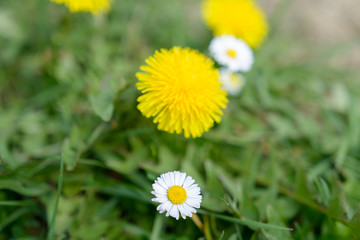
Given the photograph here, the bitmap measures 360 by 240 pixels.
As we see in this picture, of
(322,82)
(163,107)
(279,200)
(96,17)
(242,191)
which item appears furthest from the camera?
(322,82)

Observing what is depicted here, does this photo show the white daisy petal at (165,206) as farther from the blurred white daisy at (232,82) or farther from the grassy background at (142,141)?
the blurred white daisy at (232,82)

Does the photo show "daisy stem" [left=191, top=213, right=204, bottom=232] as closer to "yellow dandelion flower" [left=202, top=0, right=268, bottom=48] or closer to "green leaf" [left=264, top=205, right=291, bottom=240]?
"green leaf" [left=264, top=205, right=291, bottom=240]

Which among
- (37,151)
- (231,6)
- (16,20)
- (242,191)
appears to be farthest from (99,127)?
(231,6)

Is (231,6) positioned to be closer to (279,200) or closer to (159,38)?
(159,38)

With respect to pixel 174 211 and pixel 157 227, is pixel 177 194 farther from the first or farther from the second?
pixel 157 227

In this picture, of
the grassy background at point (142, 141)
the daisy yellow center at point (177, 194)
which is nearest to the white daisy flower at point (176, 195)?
the daisy yellow center at point (177, 194)
